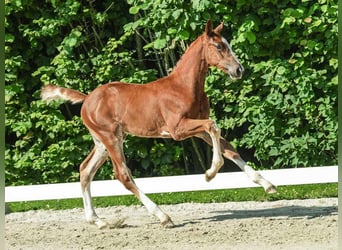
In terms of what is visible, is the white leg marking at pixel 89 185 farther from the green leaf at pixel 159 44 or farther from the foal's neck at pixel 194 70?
the green leaf at pixel 159 44

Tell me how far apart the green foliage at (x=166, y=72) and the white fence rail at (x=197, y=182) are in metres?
0.79

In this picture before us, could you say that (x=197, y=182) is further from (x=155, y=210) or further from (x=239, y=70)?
(x=239, y=70)

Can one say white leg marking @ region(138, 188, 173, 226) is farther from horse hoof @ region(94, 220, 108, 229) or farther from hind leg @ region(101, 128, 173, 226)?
horse hoof @ region(94, 220, 108, 229)

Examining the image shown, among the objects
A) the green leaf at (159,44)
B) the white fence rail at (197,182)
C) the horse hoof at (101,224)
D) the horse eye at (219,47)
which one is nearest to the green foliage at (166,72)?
the green leaf at (159,44)

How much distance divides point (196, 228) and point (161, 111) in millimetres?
909

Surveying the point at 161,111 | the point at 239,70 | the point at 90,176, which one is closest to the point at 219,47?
the point at 239,70

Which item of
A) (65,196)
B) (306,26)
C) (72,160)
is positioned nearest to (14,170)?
(72,160)

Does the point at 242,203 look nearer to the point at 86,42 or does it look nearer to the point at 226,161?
the point at 226,161

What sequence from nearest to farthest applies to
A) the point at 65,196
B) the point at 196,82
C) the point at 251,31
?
the point at 196,82 → the point at 65,196 → the point at 251,31

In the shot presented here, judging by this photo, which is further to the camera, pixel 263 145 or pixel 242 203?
pixel 263 145

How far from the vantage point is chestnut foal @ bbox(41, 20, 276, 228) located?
17.0ft

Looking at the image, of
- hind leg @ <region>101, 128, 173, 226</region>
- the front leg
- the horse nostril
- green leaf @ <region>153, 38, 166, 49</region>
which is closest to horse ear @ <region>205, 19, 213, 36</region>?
the horse nostril

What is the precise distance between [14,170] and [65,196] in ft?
4.19

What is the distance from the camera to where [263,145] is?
7109 millimetres
